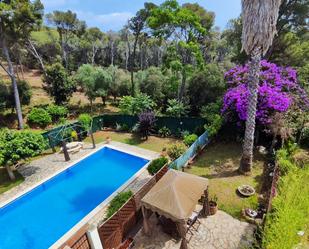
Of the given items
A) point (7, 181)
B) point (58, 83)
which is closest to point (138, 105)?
point (58, 83)

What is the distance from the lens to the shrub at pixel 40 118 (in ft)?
62.8

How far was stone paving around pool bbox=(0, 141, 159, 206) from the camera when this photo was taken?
11.3 m

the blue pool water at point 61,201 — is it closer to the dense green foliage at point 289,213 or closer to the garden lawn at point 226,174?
the garden lawn at point 226,174

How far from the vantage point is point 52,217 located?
32.7 ft

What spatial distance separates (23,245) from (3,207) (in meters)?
2.86

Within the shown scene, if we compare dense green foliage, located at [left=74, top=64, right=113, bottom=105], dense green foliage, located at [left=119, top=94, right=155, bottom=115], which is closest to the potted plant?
dense green foliage, located at [left=119, top=94, right=155, bottom=115]

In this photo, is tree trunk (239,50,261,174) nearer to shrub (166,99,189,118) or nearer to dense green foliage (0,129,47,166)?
shrub (166,99,189,118)

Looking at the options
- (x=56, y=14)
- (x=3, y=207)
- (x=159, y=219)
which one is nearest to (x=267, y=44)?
(x=159, y=219)

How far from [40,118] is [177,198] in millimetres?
16835

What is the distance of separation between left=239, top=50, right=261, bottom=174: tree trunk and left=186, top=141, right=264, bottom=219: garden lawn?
0.70 m

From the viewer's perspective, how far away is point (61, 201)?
1109 cm

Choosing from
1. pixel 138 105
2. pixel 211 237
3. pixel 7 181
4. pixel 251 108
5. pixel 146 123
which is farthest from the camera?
pixel 138 105

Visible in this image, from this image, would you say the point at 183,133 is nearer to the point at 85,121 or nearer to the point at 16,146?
the point at 85,121

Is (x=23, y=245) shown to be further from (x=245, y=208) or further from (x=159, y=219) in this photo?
(x=245, y=208)
